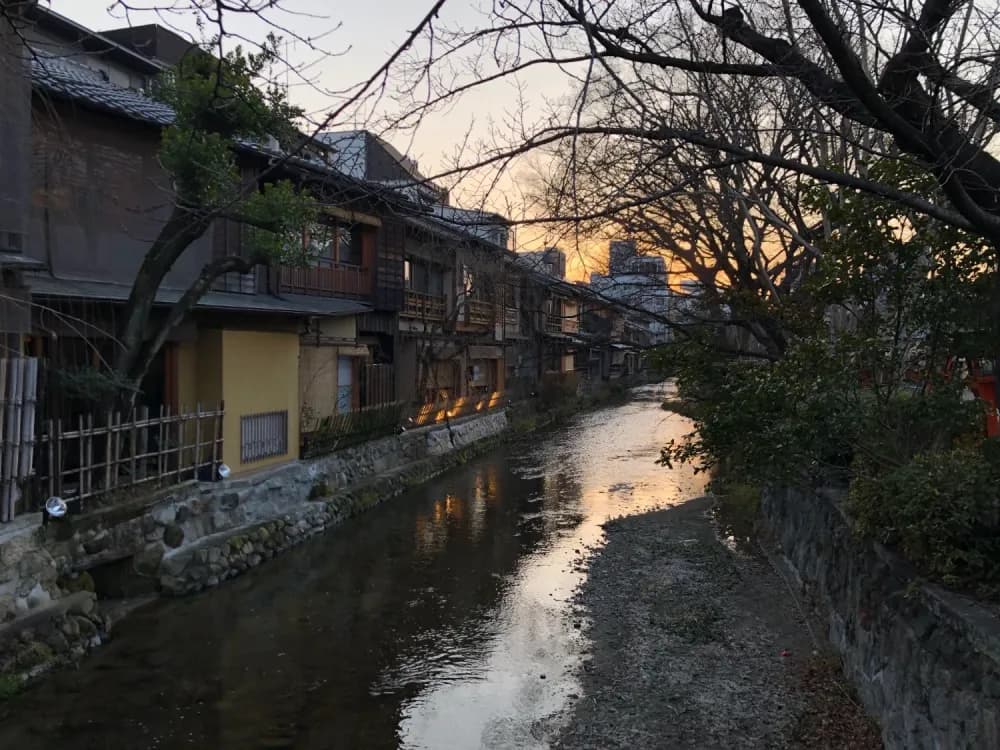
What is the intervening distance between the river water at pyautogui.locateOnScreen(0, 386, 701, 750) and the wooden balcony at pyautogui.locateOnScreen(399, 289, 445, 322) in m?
9.16

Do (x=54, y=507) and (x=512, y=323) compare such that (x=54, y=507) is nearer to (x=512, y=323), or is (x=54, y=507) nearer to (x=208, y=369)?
(x=208, y=369)

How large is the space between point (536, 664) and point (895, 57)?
22.8ft

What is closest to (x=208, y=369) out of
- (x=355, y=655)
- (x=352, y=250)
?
(x=355, y=655)

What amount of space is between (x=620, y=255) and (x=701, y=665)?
37.4 feet

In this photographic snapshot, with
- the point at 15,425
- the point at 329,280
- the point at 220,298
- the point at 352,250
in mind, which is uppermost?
the point at 352,250

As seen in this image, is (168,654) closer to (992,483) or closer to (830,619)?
(830,619)

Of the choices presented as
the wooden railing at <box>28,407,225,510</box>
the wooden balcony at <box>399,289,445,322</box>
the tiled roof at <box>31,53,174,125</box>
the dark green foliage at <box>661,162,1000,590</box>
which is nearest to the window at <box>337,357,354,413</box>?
the wooden balcony at <box>399,289,445,322</box>

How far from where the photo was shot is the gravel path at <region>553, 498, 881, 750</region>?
683cm

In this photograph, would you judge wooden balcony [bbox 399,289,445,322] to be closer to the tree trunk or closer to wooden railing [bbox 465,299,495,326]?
wooden railing [bbox 465,299,495,326]

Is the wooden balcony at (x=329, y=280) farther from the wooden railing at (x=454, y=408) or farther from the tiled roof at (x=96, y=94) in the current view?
the tiled roof at (x=96, y=94)

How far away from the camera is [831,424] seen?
740 centimetres

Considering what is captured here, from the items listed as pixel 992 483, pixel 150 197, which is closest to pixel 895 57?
pixel 992 483

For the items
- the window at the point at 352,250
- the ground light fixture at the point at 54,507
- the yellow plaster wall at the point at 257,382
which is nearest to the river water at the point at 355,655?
the ground light fixture at the point at 54,507

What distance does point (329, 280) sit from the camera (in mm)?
19328
